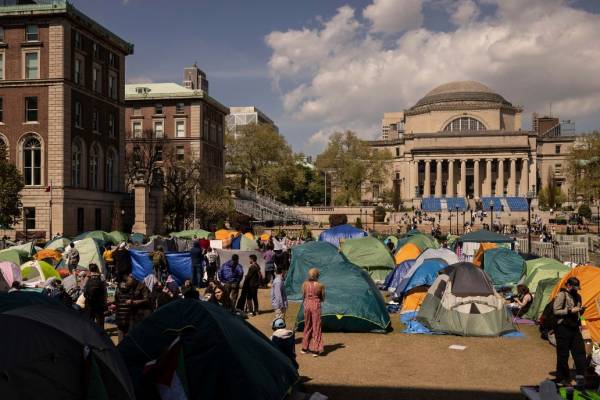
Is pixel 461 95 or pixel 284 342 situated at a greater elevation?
pixel 461 95

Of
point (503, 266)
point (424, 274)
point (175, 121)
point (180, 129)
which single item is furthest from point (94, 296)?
point (175, 121)

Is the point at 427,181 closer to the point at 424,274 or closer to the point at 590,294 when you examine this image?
the point at 424,274

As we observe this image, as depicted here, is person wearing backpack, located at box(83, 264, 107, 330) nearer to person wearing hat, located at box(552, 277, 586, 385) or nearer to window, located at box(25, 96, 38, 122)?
person wearing hat, located at box(552, 277, 586, 385)

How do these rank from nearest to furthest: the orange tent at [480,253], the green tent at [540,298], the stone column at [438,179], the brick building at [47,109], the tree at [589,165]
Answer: the green tent at [540,298] < the orange tent at [480,253] < the brick building at [47,109] < the tree at [589,165] < the stone column at [438,179]

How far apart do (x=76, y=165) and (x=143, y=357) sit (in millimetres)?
39171

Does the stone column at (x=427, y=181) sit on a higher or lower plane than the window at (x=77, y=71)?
lower

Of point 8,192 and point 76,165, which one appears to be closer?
point 8,192

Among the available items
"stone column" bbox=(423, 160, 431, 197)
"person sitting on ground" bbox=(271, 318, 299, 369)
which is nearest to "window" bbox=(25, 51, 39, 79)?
"person sitting on ground" bbox=(271, 318, 299, 369)

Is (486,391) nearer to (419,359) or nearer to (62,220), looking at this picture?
(419,359)

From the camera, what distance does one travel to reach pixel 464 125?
378 ft

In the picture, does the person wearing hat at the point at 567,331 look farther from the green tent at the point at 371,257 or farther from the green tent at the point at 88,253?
the green tent at the point at 88,253

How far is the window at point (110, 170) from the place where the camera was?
165 ft

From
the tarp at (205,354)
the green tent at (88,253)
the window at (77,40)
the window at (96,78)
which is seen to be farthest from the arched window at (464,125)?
the tarp at (205,354)

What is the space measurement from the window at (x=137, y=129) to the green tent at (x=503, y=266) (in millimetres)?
57194
